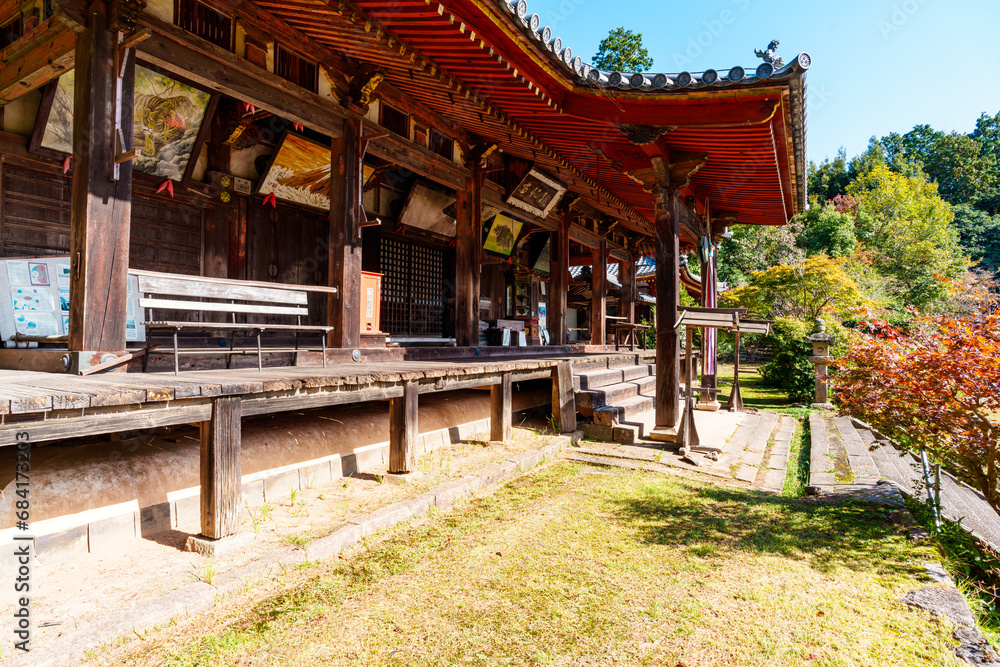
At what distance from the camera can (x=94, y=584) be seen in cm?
255

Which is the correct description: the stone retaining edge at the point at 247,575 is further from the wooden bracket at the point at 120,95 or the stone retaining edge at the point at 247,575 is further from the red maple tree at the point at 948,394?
the red maple tree at the point at 948,394

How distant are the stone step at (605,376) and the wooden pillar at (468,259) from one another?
168 centimetres

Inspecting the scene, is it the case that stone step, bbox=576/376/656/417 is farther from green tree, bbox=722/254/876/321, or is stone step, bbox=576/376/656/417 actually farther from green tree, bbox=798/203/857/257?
green tree, bbox=798/203/857/257

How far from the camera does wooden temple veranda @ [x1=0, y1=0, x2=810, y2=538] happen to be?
11.3 feet

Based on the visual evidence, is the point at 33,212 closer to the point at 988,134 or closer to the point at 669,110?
the point at 669,110

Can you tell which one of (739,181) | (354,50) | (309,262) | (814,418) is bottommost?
(814,418)

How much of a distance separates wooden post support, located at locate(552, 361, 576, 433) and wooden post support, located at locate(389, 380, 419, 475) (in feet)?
8.74

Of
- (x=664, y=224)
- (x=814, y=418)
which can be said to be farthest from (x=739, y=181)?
(x=814, y=418)

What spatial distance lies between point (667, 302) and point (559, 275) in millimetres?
4337

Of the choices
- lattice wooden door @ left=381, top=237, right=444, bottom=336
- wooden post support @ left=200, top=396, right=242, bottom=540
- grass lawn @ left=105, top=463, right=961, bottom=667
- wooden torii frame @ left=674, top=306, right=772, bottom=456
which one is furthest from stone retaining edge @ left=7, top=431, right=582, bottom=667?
lattice wooden door @ left=381, top=237, right=444, bottom=336

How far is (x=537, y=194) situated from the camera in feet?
30.2

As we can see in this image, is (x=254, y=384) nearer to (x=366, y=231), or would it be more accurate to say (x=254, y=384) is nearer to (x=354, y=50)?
(x=354, y=50)

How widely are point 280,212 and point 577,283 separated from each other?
445 inches

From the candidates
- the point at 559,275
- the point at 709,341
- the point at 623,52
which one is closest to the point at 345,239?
the point at 559,275
